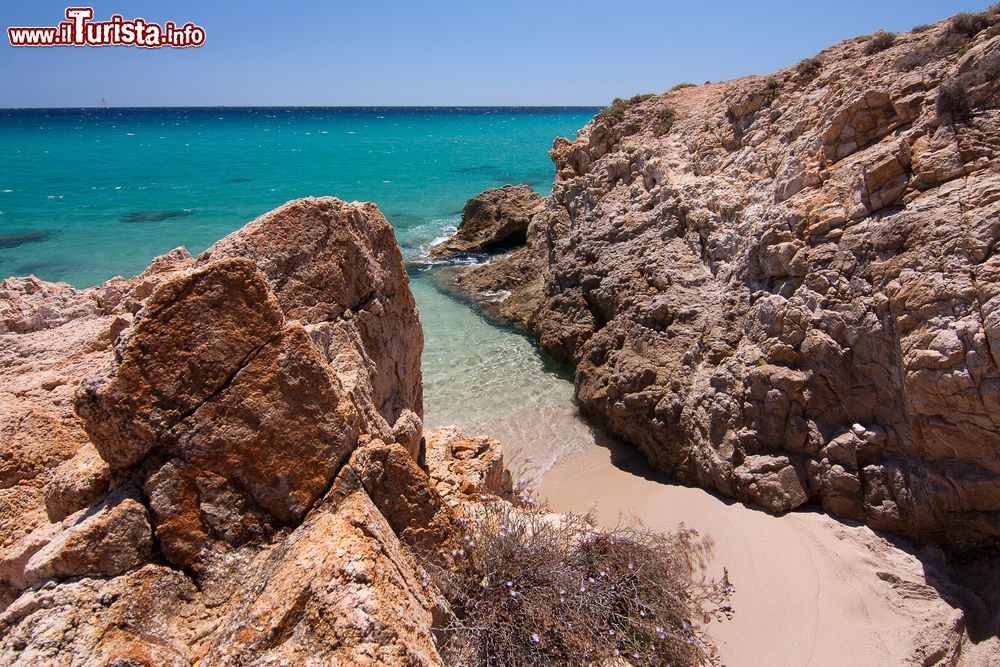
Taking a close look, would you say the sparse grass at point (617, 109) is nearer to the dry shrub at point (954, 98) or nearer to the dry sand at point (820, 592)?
the dry shrub at point (954, 98)

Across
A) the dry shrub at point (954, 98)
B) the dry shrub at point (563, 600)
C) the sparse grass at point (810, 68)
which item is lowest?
the dry shrub at point (563, 600)

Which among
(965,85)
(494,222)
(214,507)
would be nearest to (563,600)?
(214,507)

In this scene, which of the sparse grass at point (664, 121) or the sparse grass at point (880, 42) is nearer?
the sparse grass at point (880, 42)

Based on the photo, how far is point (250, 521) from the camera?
3.63 meters

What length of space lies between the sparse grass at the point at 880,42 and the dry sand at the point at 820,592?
7.89 metres

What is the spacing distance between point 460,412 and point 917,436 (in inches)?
285

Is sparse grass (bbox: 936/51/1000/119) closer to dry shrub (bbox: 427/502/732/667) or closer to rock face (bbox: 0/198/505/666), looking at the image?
dry shrub (bbox: 427/502/732/667)

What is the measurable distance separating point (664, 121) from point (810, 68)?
11.1ft

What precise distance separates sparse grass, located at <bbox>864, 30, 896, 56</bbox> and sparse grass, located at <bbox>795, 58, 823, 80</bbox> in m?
Result: 0.88

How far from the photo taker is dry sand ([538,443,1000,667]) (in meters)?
5.43

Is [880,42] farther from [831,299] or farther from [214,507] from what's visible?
[214,507]

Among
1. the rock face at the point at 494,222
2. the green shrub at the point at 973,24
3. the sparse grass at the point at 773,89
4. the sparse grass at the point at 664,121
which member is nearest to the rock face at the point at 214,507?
the green shrub at the point at 973,24

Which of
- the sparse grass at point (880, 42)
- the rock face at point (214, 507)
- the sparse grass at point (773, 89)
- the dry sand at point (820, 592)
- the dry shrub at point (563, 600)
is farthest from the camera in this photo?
the sparse grass at point (773, 89)

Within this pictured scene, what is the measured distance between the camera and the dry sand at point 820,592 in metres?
5.43
